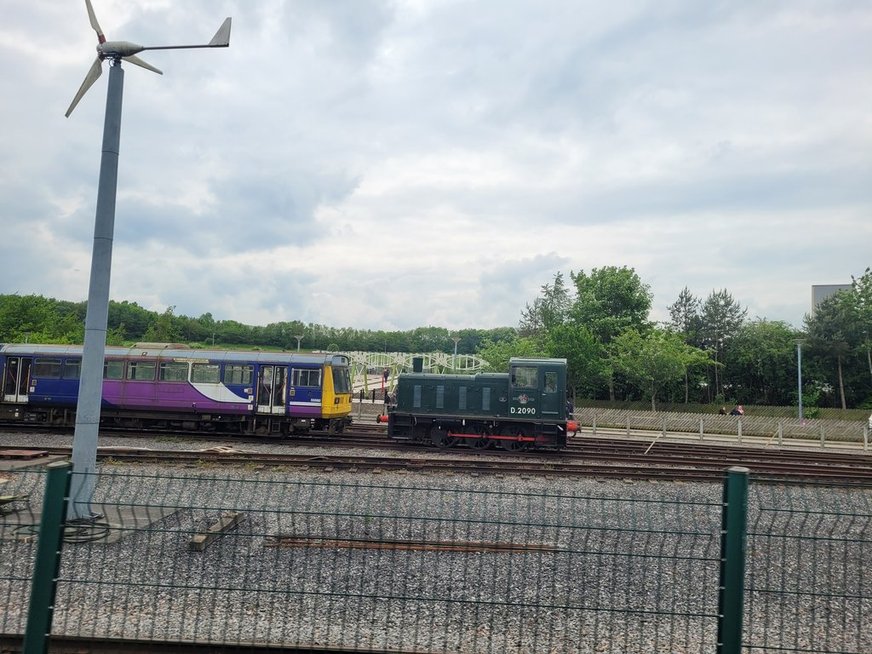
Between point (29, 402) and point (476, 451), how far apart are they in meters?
15.9

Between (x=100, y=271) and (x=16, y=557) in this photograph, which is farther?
(x=100, y=271)

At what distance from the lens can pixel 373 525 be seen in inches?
364

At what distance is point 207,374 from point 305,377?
3424 millimetres

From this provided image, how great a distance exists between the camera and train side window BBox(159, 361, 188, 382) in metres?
20.1

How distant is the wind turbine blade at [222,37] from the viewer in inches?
333

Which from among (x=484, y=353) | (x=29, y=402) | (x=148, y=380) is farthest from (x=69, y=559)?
(x=484, y=353)

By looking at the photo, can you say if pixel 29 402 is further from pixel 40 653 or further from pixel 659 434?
pixel 659 434

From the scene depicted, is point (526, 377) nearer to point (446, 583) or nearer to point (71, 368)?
point (446, 583)

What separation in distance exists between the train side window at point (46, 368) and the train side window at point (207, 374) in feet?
16.6

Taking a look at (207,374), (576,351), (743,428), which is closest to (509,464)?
(207,374)

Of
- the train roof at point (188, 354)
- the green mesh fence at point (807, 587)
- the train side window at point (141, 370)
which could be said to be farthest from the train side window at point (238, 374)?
the green mesh fence at point (807, 587)

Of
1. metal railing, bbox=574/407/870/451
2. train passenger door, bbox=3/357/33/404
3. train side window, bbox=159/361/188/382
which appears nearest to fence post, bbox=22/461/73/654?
train side window, bbox=159/361/188/382

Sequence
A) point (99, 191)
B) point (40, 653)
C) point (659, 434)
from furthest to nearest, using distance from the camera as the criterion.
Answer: point (659, 434) < point (99, 191) < point (40, 653)

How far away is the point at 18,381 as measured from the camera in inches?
818
